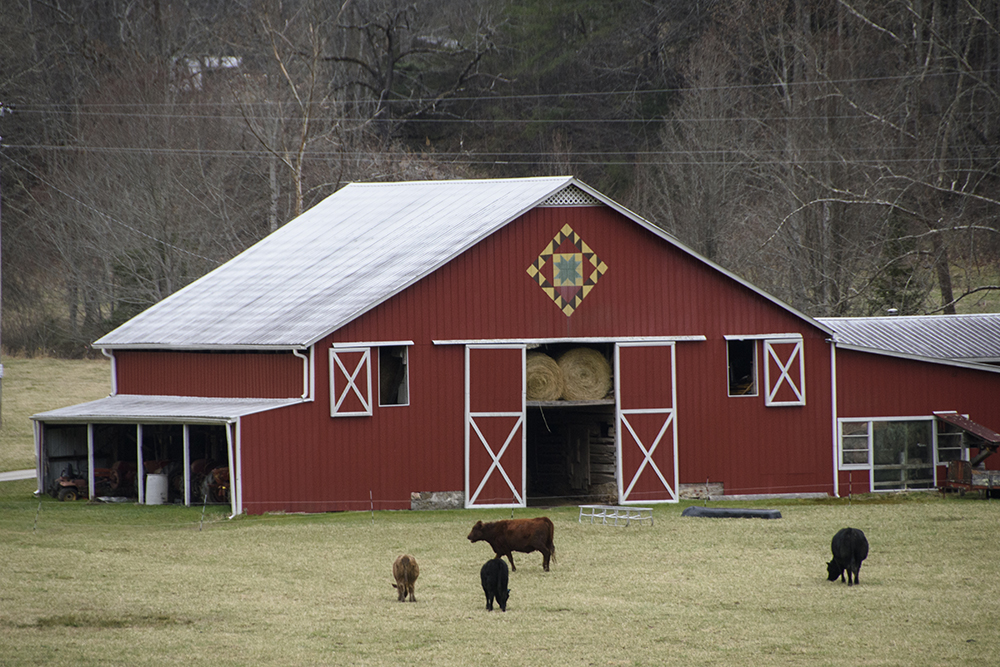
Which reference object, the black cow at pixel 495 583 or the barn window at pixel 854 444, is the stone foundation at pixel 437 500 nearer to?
the barn window at pixel 854 444

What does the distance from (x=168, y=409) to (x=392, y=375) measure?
4.79 metres

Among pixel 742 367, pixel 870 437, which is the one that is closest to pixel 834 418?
pixel 870 437

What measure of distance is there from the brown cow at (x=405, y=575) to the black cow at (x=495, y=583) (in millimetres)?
1092

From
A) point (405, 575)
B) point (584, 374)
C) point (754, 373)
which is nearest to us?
point (405, 575)

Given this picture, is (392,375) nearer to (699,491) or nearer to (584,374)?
(584,374)

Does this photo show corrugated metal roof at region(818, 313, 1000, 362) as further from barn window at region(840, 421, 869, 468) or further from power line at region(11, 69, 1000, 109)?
power line at region(11, 69, 1000, 109)

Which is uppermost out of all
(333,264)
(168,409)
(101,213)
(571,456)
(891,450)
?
(101,213)

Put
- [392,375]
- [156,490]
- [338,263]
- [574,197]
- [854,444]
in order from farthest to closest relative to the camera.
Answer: [338,263] < [854,444] < [574,197] < [156,490] < [392,375]

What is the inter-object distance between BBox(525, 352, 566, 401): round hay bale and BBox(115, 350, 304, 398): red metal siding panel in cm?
494

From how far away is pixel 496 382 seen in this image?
1086 inches

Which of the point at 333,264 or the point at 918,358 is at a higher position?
→ the point at 333,264

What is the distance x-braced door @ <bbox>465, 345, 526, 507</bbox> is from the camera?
27.4m

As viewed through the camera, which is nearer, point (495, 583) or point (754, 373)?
point (495, 583)

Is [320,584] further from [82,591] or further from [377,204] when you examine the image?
[377,204]
